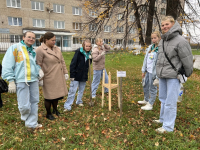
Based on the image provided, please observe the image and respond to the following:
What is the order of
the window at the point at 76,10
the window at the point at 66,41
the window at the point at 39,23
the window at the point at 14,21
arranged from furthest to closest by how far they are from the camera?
1. the window at the point at 76,10
2. the window at the point at 66,41
3. the window at the point at 39,23
4. the window at the point at 14,21

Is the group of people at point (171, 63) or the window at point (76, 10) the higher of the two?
the window at point (76, 10)

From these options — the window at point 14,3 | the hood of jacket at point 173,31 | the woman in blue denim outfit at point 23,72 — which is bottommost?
the woman in blue denim outfit at point 23,72

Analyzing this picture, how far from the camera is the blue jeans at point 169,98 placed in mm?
2863

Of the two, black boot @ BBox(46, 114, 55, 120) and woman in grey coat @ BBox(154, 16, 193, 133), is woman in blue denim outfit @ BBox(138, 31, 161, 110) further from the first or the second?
black boot @ BBox(46, 114, 55, 120)

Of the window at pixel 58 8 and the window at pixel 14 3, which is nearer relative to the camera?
the window at pixel 14 3

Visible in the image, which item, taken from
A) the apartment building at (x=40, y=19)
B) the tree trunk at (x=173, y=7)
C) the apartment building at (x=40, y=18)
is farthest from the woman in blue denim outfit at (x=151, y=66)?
the apartment building at (x=40, y=18)

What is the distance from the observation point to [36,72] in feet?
9.93

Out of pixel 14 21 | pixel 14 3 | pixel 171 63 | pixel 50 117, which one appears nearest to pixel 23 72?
pixel 50 117

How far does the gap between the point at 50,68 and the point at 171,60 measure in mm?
2444

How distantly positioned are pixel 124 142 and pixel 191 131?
1.53 metres

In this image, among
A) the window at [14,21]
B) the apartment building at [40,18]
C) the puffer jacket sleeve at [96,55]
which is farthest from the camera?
the window at [14,21]

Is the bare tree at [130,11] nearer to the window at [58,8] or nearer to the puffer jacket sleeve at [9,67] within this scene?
the puffer jacket sleeve at [9,67]

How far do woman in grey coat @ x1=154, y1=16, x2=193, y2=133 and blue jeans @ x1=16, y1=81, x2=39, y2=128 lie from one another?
2.49 meters

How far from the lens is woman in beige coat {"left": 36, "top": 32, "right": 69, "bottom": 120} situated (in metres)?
3.27
